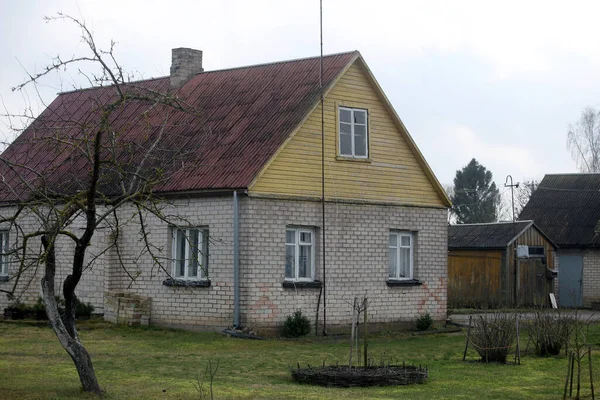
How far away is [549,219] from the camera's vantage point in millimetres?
45719

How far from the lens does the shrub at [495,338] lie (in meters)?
19.2

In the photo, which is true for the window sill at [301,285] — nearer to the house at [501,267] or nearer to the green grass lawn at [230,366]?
the green grass lawn at [230,366]

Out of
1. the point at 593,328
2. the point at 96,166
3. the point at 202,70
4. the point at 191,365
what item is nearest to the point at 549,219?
the point at 593,328

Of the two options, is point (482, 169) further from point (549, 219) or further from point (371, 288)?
point (371, 288)

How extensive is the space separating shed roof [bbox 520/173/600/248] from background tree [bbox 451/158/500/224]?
28259mm

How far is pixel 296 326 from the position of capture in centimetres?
2453

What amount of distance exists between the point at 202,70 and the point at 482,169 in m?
50.1

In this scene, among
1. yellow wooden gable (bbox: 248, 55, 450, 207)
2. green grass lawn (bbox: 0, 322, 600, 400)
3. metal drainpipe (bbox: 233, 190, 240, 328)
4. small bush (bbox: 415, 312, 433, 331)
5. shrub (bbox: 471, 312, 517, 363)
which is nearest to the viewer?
green grass lawn (bbox: 0, 322, 600, 400)

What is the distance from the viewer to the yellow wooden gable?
24.9 m

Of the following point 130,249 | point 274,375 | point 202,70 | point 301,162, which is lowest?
point 274,375

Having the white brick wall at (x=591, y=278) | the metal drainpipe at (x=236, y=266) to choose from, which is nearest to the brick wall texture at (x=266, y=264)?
the metal drainpipe at (x=236, y=266)

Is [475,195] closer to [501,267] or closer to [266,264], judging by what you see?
[501,267]

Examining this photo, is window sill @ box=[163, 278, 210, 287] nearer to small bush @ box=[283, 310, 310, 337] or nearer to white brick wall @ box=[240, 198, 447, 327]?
white brick wall @ box=[240, 198, 447, 327]

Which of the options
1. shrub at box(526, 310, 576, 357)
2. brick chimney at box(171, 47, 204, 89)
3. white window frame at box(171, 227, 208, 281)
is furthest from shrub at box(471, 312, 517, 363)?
brick chimney at box(171, 47, 204, 89)
